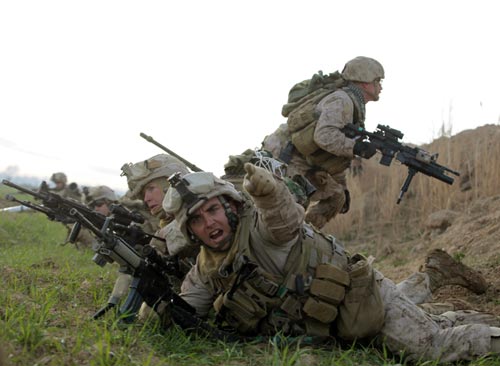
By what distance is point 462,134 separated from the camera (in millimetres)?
11812

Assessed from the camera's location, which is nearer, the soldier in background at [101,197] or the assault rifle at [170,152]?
the assault rifle at [170,152]

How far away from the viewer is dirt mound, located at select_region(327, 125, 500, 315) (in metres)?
6.62

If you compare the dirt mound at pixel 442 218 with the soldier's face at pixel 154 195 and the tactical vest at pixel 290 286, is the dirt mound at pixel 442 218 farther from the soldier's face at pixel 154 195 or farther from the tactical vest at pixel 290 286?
the soldier's face at pixel 154 195

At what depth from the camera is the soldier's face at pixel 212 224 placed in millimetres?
3322

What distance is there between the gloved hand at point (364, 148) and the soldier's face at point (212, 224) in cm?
257

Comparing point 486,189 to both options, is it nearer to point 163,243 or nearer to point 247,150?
point 247,150

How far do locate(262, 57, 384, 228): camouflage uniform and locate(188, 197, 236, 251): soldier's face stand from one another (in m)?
2.33

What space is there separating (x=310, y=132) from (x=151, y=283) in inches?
101

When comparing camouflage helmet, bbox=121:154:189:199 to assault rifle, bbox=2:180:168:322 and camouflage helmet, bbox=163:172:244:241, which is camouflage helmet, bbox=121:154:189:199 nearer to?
assault rifle, bbox=2:180:168:322

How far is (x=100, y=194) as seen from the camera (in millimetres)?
8789

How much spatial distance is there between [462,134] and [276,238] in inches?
379

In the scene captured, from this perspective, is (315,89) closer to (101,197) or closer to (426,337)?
(426,337)

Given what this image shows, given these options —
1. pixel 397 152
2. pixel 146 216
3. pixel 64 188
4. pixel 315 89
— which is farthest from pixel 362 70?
pixel 64 188

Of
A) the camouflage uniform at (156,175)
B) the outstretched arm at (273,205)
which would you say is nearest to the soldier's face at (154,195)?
the camouflage uniform at (156,175)
